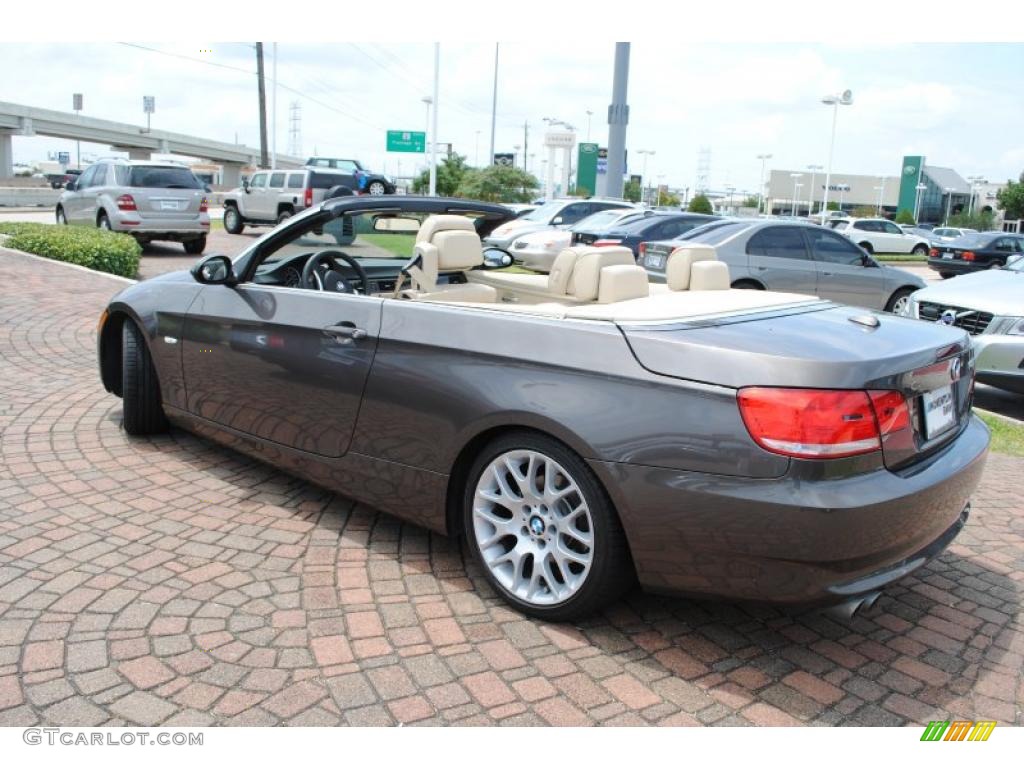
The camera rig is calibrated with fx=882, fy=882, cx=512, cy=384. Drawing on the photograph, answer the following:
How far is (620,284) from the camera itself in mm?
3738

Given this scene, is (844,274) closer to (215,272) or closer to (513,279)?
(513,279)

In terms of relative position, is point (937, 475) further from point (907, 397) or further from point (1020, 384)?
point (1020, 384)

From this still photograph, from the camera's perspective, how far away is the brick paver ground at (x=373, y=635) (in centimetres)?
268

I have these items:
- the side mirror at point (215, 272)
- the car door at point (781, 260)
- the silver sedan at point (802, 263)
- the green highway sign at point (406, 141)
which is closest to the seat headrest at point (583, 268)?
the side mirror at point (215, 272)

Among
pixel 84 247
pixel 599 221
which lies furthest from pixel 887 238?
pixel 84 247

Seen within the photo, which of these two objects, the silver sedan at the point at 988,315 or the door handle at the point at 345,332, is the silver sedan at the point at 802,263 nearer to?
the silver sedan at the point at 988,315

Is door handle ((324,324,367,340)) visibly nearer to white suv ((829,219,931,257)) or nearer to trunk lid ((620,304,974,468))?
trunk lid ((620,304,974,468))

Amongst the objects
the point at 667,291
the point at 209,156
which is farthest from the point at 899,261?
the point at 209,156

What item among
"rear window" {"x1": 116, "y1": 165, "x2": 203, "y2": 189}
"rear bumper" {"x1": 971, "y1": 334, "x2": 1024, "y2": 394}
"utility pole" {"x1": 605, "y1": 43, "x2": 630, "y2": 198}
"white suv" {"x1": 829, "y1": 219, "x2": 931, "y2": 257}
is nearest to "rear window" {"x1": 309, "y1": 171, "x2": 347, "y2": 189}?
"rear window" {"x1": 116, "y1": 165, "x2": 203, "y2": 189}

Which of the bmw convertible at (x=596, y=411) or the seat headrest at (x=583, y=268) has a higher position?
the seat headrest at (x=583, y=268)

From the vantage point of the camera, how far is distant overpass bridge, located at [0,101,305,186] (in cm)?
6725

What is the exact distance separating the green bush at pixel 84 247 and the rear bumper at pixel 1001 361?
432 inches

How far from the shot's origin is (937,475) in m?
2.97

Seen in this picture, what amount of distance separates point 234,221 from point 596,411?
25.0m
